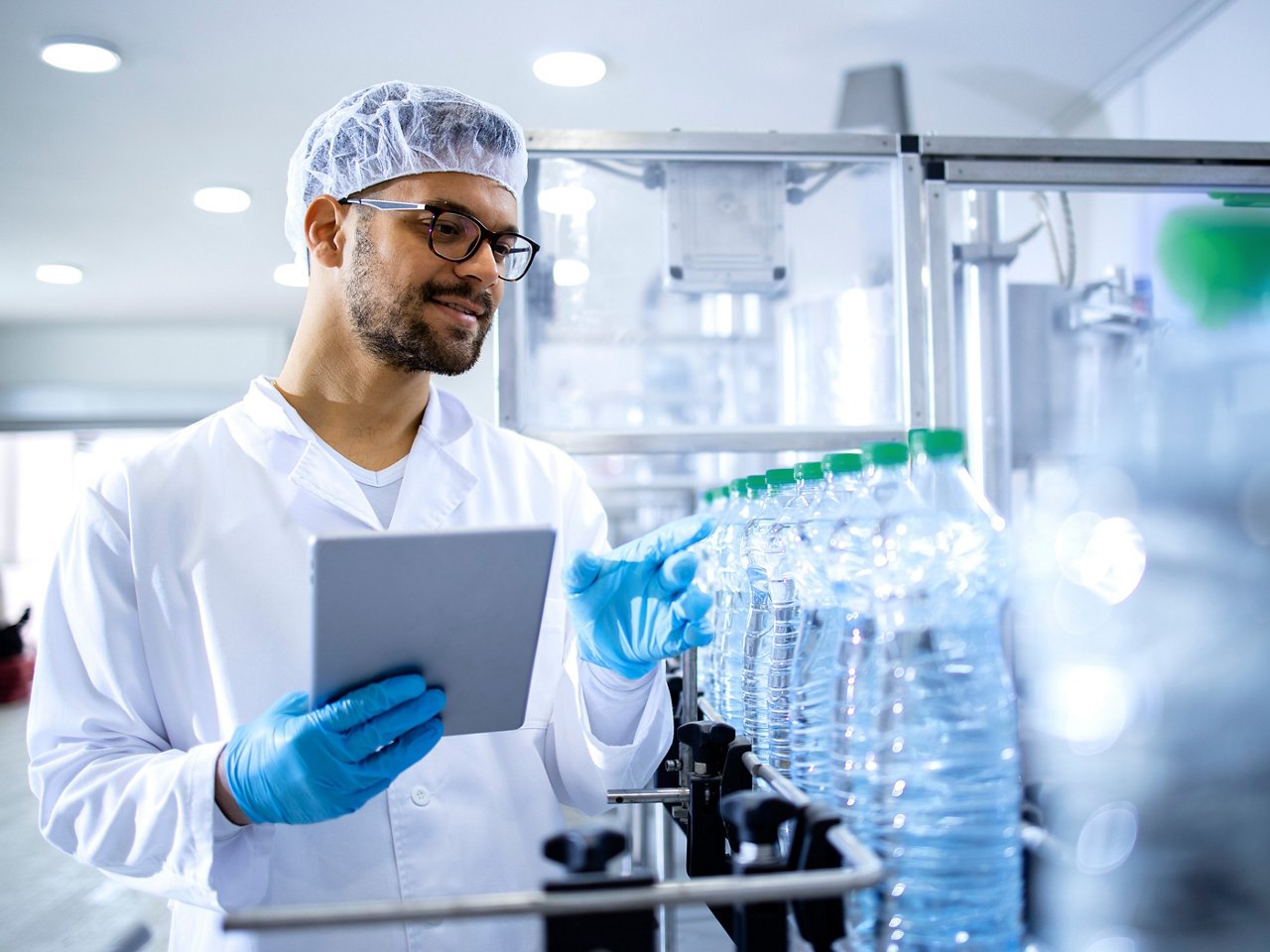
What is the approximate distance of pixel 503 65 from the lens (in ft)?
9.52

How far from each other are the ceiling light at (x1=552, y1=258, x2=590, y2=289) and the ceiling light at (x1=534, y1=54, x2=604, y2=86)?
52.5 inches

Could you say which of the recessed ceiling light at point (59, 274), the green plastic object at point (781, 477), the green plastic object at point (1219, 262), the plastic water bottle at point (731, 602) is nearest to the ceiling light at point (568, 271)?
the plastic water bottle at point (731, 602)

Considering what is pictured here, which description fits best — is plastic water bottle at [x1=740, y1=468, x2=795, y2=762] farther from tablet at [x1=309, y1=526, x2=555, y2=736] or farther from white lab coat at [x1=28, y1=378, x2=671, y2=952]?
tablet at [x1=309, y1=526, x2=555, y2=736]

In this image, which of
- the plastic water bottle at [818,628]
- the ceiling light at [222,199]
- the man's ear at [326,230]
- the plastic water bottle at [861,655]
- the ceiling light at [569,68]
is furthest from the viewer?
the ceiling light at [222,199]

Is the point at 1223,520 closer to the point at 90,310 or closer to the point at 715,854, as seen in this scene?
the point at 715,854

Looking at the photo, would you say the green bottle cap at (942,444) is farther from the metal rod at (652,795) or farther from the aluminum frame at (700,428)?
the aluminum frame at (700,428)

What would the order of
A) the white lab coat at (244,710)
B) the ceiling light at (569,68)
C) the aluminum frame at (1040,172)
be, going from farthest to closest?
the ceiling light at (569,68), the aluminum frame at (1040,172), the white lab coat at (244,710)

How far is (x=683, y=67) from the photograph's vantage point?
2.91 meters

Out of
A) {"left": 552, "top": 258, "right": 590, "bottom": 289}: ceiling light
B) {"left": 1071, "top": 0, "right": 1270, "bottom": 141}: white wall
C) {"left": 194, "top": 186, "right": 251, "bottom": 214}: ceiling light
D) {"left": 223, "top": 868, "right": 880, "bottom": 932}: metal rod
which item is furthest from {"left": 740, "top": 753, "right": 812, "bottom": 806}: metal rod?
{"left": 194, "top": 186, "right": 251, "bottom": 214}: ceiling light

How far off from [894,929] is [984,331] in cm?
151

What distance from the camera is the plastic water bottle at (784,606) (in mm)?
1058

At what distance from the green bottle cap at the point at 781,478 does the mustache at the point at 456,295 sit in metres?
0.45

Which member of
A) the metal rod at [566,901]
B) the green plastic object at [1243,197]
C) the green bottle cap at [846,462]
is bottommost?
the metal rod at [566,901]

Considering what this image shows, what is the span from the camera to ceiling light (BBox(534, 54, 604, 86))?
9.23ft
